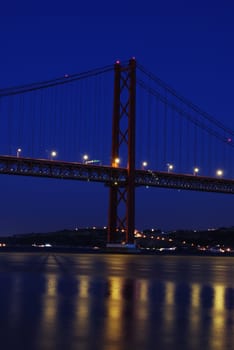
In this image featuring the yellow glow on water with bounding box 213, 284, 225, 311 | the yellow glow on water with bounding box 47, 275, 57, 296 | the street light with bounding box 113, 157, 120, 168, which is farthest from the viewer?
the street light with bounding box 113, 157, 120, 168

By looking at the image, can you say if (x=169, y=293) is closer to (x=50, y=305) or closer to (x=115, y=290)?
(x=115, y=290)

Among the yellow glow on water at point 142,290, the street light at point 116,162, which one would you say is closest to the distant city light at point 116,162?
the street light at point 116,162

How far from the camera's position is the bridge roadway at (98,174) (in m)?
67.3

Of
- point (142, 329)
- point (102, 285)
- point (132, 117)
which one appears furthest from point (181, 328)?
point (132, 117)

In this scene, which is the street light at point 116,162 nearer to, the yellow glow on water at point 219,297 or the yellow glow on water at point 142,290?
the yellow glow on water at point 142,290

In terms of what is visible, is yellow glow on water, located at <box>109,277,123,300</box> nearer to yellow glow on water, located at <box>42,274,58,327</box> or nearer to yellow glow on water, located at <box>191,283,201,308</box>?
yellow glow on water, located at <box>42,274,58,327</box>

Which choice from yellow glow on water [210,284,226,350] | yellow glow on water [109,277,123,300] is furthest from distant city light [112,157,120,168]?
yellow glow on water [210,284,226,350]

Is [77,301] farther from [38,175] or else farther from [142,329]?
[38,175]

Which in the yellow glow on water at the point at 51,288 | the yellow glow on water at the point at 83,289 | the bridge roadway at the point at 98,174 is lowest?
the yellow glow on water at the point at 83,289

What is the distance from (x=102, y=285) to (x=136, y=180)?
53.1 m

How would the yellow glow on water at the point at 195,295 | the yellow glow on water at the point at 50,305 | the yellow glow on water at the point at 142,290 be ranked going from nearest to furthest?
the yellow glow on water at the point at 50,305 < the yellow glow on water at the point at 195,295 < the yellow glow on water at the point at 142,290

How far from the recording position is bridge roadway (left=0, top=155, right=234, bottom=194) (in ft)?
221

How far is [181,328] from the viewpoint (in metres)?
10.0

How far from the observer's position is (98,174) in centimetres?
7088
